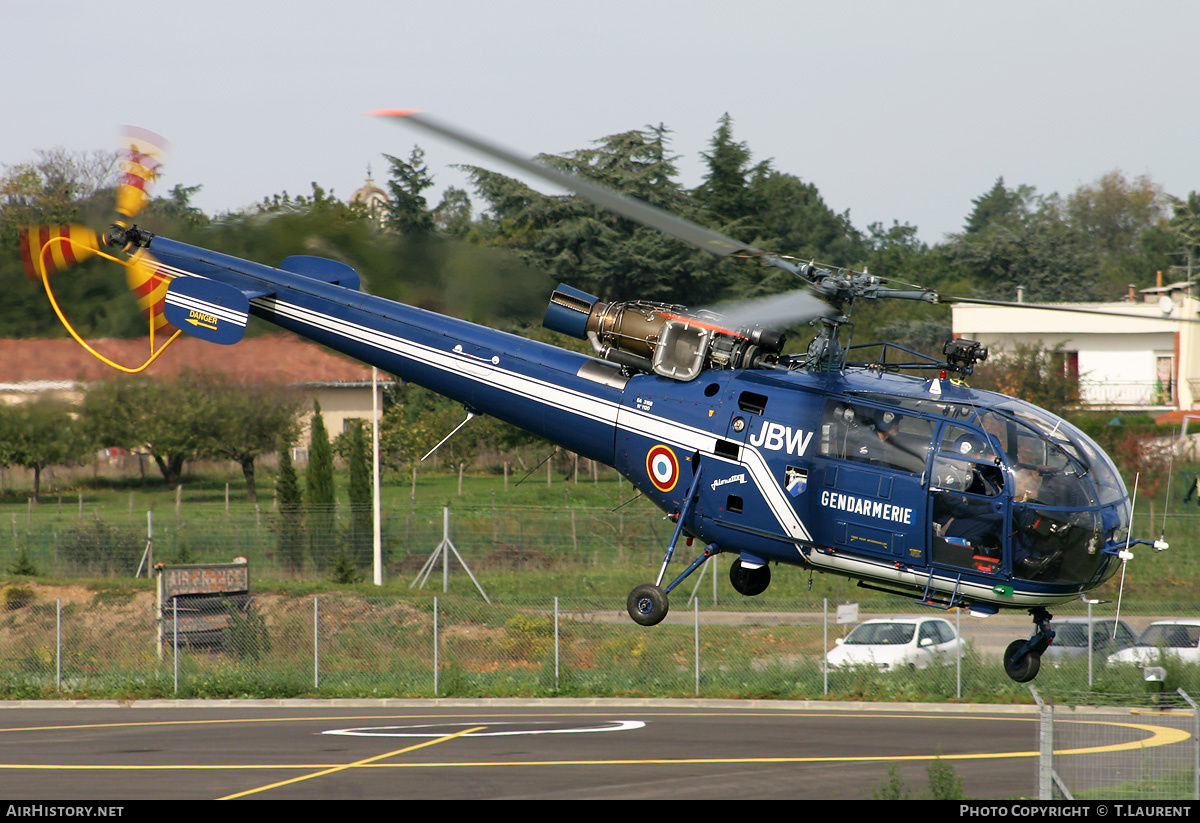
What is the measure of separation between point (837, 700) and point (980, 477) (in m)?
15.2

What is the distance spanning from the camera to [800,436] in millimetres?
14117

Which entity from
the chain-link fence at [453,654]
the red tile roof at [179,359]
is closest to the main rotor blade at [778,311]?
the red tile roof at [179,359]

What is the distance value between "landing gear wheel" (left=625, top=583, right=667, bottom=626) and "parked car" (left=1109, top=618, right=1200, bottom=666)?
52.4 ft

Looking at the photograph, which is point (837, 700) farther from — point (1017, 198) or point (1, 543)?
point (1017, 198)

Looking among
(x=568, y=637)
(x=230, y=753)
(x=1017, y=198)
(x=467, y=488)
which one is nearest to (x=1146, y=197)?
(x=1017, y=198)

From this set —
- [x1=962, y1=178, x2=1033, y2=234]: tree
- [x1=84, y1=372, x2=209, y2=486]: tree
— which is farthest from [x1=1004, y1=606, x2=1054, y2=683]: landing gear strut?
[x1=962, y1=178, x2=1033, y2=234]: tree

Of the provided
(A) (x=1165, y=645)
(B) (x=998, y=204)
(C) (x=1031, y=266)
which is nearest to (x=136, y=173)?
(A) (x=1165, y=645)

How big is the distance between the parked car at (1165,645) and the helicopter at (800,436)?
46.2 ft

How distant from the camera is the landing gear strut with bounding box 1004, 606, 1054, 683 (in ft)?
45.4

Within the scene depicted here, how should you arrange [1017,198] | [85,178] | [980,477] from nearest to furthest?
1. [980,477]
2. [85,178]
3. [1017,198]

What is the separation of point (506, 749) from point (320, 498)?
59.3ft

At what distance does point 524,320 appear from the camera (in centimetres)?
2784

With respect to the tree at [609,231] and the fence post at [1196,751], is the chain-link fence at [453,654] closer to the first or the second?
the fence post at [1196,751]

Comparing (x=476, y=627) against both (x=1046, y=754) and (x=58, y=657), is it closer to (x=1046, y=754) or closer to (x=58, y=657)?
(x=58, y=657)
